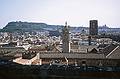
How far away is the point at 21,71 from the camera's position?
2027cm

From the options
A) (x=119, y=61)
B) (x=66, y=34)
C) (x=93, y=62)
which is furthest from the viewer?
(x=66, y=34)

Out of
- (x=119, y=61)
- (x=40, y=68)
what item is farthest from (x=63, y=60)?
(x=40, y=68)

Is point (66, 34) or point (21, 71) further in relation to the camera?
point (66, 34)

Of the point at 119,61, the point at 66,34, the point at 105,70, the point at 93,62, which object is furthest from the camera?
the point at 66,34

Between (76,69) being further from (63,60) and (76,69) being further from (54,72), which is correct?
(63,60)

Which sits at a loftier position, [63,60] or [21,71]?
[21,71]

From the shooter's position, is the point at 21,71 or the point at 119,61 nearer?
the point at 21,71

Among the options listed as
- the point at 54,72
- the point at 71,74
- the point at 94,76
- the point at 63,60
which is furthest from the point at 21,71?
the point at 63,60

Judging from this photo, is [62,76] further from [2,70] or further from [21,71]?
[2,70]

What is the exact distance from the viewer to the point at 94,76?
773 inches

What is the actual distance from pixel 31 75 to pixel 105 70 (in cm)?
546

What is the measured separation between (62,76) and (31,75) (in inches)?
91.6

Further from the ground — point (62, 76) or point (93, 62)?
point (62, 76)

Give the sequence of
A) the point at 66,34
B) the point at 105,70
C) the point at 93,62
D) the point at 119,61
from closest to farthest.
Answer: the point at 105,70 < the point at 119,61 < the point at 93,62 < the point at 66,34
